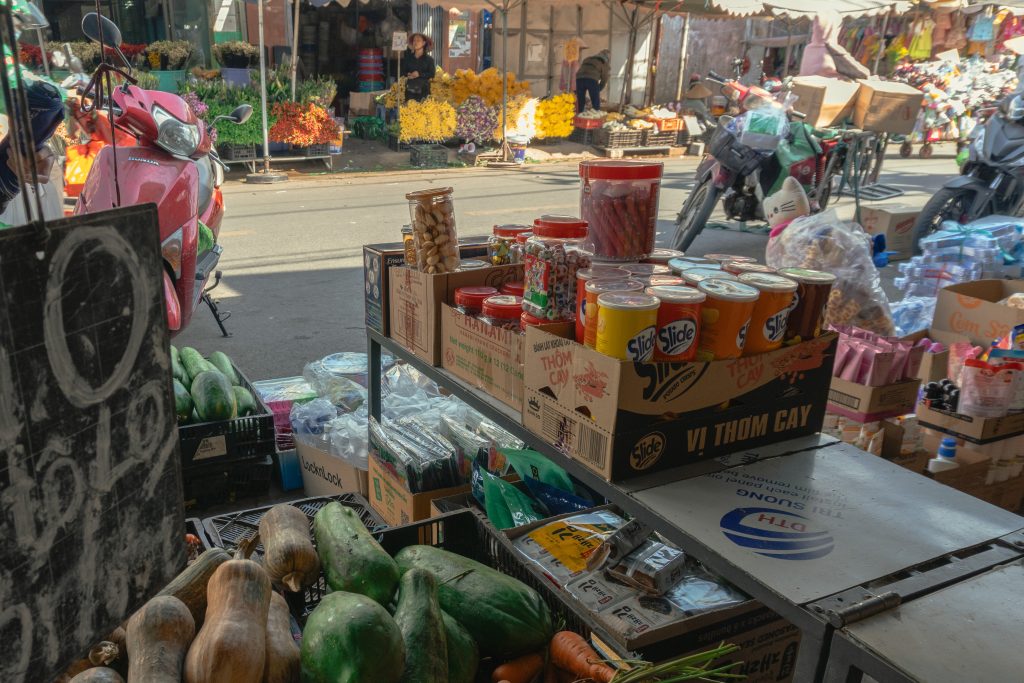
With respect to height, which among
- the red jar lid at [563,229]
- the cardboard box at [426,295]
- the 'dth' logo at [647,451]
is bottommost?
the 'dth' logo at [647,451]

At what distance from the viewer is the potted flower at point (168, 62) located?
505 inches

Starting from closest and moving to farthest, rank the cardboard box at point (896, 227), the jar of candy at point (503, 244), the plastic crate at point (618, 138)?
Result: the jar of candy at point (503, 244), the cardboard box at point (896, 227), the plastic crate at point (618, 138)

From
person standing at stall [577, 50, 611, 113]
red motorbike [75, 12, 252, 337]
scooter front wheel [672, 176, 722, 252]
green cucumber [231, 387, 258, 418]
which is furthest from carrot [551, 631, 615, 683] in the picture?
person standing at stall [577, 50, 611, 113]

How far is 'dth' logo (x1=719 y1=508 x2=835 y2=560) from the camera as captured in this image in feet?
5.49

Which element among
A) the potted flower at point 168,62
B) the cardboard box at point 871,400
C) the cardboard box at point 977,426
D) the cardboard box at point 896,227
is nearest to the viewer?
the cardboard box at point 871,400

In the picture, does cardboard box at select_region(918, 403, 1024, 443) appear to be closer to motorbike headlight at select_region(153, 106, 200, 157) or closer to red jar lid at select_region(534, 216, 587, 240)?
red jar lid at select_region(534, 216, 587, 240)

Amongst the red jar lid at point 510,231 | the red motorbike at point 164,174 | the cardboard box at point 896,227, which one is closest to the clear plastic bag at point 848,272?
the red jar lid at point 510,231

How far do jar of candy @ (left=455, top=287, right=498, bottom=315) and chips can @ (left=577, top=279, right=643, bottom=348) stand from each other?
0.58 meters

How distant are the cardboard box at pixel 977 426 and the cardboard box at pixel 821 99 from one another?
567 cm

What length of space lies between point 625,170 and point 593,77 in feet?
52.8

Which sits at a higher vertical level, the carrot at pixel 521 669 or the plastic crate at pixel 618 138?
the plastic crate at pixel 618 138

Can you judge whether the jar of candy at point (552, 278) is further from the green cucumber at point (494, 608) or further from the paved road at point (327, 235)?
the paved road at point (327, 235)

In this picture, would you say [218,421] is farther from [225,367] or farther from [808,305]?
[808,305]

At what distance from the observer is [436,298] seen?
2.56 m
